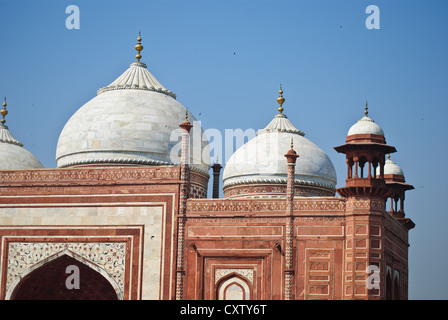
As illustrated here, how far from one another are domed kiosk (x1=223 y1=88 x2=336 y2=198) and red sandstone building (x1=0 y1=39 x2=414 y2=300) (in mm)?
1232

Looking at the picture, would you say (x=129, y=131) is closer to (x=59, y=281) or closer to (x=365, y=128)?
(x=59, y=281)

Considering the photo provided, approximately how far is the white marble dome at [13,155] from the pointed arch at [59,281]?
4.43 meters

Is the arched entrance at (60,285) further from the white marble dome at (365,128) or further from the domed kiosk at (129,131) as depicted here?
the white marble dome at (365,128)

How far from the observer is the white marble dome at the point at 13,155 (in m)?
27.0

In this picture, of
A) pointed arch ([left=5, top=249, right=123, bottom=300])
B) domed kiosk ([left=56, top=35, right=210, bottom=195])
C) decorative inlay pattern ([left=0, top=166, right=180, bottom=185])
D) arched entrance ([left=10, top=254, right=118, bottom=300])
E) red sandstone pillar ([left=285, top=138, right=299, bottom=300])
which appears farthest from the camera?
domed kiosk ([left=56, top=35, right=210, bottom=195])

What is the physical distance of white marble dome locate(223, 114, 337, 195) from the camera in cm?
2570

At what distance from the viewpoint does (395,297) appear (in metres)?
23.8

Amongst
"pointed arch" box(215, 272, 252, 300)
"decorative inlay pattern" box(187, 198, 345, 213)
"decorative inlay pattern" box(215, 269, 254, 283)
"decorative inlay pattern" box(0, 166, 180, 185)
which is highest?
"decorative inlay pattern" box(0, 166, 180, 185)

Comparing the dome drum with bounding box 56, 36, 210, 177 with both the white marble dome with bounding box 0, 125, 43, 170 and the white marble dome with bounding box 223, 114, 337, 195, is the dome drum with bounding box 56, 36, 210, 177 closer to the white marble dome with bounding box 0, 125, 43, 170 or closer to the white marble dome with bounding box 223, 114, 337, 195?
the white marble dome with bounding box 223, 114, 337, 195

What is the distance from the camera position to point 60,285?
23719 mm

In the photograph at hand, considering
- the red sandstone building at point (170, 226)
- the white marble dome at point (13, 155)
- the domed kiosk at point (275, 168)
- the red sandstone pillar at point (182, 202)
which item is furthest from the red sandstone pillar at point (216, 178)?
the white marble dome at point (13, 155)

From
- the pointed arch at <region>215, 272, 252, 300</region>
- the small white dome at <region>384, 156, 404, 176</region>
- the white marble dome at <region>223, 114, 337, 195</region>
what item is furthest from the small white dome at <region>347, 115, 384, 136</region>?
the small white dome at <region>384, 156, 404, 176</region>
